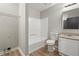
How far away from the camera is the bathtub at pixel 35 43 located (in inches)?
49.1

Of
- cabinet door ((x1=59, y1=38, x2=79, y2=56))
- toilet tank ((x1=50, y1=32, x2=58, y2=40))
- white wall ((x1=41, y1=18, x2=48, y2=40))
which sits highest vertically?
white wall ((x1=41, y1=18, x2=48, y2=40))

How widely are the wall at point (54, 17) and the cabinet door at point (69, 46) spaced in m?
0.19

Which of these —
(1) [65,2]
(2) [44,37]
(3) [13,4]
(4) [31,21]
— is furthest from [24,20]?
(1) [65,2]

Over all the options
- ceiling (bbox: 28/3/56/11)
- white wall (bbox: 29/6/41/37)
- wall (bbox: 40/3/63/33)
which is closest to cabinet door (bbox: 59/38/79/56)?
wall (bbox: 40/3/63/33)

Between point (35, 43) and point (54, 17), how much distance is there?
54 centimetres

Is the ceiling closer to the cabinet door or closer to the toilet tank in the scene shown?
the toilet tank

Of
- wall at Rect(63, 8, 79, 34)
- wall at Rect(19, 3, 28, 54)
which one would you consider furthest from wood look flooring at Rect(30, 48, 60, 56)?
wall at Rect(63, 8, 79, 34)

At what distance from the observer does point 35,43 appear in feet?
4.25

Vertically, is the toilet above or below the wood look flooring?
above

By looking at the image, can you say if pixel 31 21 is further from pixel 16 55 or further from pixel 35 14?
pixel 16 55

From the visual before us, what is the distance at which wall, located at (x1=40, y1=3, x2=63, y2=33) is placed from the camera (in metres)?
1.19

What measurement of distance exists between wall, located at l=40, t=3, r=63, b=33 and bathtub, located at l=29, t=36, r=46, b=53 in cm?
22

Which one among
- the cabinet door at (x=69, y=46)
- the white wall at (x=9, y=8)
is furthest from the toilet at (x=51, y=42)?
the white wall at (x=9, y=8)

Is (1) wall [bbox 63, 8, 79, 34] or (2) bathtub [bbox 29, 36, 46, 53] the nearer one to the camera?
(1) wall [bbox 63, 8, 79, 34]
